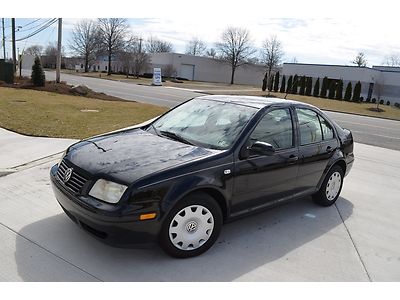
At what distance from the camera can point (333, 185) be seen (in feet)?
15.6

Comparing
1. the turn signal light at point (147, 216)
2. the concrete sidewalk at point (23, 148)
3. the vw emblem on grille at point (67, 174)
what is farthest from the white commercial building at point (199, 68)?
the turn signal light at point (147, 216)

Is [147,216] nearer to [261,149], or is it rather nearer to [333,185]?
[261,149]

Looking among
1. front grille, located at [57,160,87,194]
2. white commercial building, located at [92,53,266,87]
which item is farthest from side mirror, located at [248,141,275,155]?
white commercial building, located at [92,53,266,87]

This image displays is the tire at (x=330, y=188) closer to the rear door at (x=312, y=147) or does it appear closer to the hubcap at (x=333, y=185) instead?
the hubcap at (x=333, y=185)

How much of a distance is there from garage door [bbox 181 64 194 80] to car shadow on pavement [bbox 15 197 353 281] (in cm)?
6599

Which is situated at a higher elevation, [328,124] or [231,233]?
[328,124]

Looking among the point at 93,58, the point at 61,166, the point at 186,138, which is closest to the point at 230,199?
the point at 186,138

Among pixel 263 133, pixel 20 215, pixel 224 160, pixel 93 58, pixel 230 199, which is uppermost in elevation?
pixel 93 58

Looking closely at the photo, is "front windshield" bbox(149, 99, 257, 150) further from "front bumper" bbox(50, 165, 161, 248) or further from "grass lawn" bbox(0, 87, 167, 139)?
"grass lawn" bbox(0, 87, 167, 139)

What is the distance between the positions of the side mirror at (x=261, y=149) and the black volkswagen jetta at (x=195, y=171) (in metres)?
0.01

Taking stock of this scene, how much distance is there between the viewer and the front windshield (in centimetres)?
362

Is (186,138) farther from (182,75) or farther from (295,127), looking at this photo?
(182,75)

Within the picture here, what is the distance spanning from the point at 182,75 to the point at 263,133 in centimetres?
6583

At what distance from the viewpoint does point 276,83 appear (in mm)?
41250
